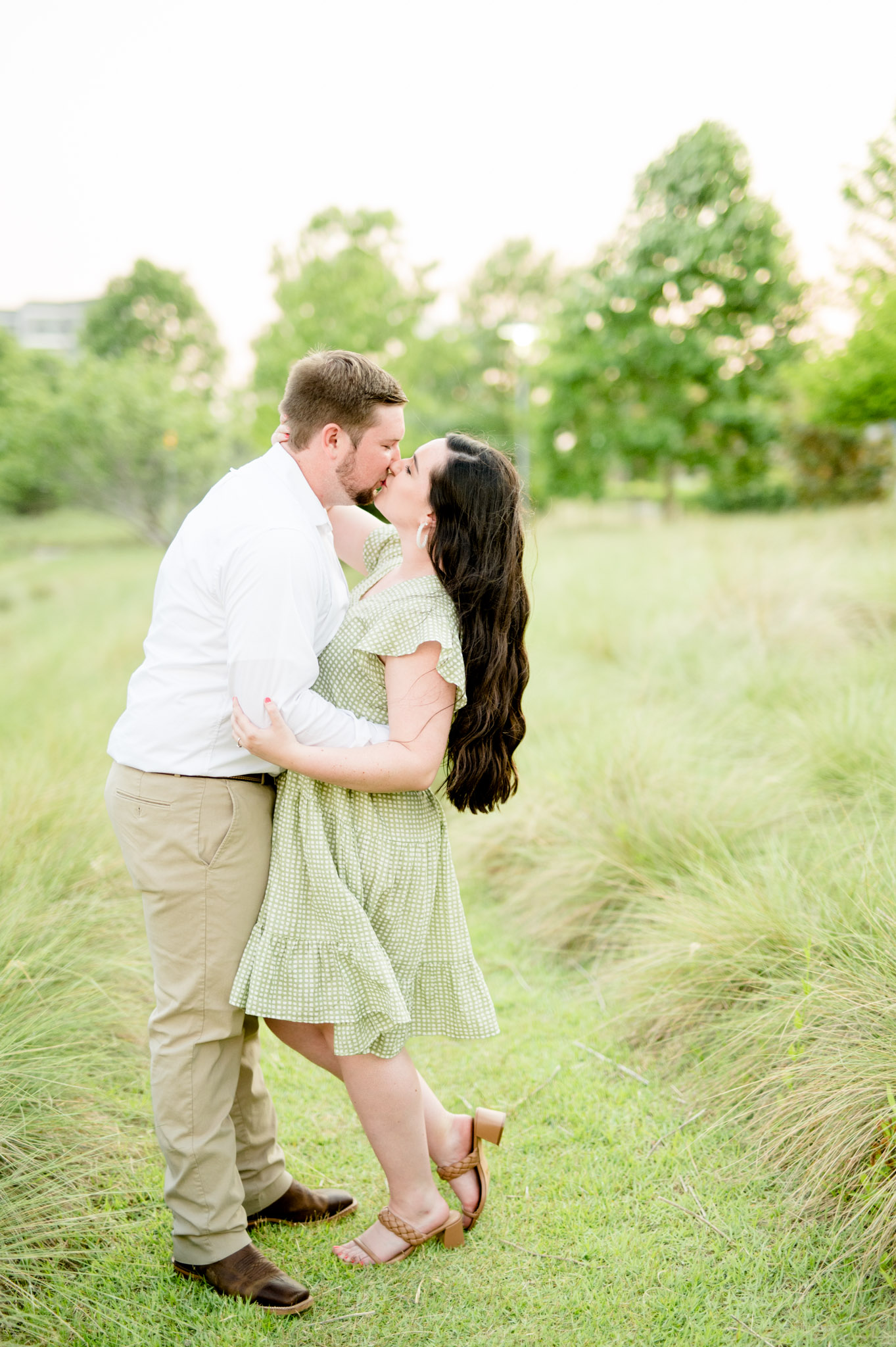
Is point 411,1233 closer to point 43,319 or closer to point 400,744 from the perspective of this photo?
point 400,744

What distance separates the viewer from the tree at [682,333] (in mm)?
21766

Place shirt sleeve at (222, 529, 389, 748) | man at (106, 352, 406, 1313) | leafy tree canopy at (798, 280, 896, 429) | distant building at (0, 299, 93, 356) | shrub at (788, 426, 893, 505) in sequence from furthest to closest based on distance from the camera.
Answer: distant building at (0, 299, 93, 356), shrub at (788, 426, 893, 505), leafy tree canopy at (798, 280, 896, 429), man at (106, 352, 406, 1313), shirt sleeve at (222, 529, 389, 748)

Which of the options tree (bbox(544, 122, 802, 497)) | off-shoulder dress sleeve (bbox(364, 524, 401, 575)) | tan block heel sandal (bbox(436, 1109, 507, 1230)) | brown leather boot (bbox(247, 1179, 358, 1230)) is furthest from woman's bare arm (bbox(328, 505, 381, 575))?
tree (bbox(544, 122, 802, 497))

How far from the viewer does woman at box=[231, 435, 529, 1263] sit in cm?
233

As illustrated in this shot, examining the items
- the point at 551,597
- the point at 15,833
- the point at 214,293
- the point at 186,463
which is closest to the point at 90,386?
the point at 186,463

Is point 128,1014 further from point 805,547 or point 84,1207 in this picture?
point 805,547

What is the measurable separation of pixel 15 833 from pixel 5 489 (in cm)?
2386

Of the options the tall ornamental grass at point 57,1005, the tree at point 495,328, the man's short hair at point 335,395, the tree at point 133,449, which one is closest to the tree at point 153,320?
the tree at point 133,449

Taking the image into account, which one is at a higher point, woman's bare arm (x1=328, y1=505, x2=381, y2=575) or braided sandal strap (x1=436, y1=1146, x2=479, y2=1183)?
woman's bare arm (x1=328, y1=505, x2=381, y2=575)

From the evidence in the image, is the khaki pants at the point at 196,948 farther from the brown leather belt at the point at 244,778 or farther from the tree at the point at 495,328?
the tree at the point at 495,328

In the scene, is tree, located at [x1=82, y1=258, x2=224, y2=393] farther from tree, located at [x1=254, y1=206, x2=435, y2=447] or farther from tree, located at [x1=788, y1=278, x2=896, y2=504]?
tree, located at [x1=788, y1=278, x2=896, y2=504]

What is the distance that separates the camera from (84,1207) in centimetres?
254

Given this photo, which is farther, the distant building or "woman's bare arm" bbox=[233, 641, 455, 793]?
the distant building

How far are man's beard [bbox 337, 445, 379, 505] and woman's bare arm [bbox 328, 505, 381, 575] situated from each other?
264mm
